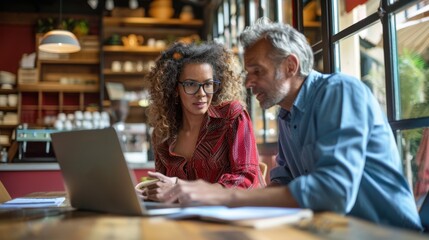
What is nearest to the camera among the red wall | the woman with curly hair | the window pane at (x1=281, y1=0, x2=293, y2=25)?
the woman with curly hair

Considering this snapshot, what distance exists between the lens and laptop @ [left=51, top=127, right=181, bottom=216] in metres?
1.29

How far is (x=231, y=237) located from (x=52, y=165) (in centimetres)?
349

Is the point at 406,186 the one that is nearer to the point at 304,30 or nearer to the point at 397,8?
the point at 397,8

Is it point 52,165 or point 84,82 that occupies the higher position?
point 84,82

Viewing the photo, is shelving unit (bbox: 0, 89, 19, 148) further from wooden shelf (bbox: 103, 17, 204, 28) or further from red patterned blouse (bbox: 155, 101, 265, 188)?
red patterned blouse (bbox: 155, 101, 265, 188)

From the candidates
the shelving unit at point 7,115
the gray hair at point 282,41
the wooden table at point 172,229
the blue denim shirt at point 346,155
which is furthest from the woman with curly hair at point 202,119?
the shelving unit at point 7,115

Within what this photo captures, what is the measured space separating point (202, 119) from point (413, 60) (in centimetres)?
96

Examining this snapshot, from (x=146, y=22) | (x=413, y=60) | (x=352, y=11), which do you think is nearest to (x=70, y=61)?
(x=146, y=22)

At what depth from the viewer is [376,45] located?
2.45 m

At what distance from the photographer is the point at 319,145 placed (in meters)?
1.31

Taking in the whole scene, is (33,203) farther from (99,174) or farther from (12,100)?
(12,100)

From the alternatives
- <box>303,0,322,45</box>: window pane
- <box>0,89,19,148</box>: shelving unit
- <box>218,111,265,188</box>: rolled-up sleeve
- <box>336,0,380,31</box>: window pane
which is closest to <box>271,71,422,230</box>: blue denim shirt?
<box>218,111,265,188</box>: rolled-up sleeve

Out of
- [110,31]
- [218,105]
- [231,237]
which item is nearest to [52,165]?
[218,105]

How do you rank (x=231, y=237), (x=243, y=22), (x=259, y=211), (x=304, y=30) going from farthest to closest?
(x=243, y=22)
(x=304, y=30)
(x=259, y=211)
(x=231, y=237)
